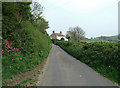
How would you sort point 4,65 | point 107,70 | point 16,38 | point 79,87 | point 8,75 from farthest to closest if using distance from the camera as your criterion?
point 16,38
point 107,70
point 4,65
point 8,75
point 79,87

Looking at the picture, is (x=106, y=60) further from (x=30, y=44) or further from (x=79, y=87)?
(x=30, y=44)

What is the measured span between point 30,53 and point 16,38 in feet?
6.43

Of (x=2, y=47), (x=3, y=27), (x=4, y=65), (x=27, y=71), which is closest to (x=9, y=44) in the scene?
(x=2, y=47)

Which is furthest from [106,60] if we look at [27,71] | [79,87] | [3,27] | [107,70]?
[3,27]

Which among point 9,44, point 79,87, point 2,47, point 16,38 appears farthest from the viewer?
point 16,38

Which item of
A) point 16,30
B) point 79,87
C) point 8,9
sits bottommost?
point 79,87

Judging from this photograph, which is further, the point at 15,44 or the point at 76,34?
the point at 76,34

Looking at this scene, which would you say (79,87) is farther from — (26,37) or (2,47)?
(26,37)

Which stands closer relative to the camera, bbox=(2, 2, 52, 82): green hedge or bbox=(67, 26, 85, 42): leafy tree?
bbox=(2, 2, 52, 82): green hedge

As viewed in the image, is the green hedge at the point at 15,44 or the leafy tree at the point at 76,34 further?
the leafy tree at the point at 76,34

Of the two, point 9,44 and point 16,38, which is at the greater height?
point 16,38

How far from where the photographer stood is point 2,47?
6547mm

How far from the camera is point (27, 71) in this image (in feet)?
21.9

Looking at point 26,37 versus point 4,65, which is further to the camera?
point 26,37
